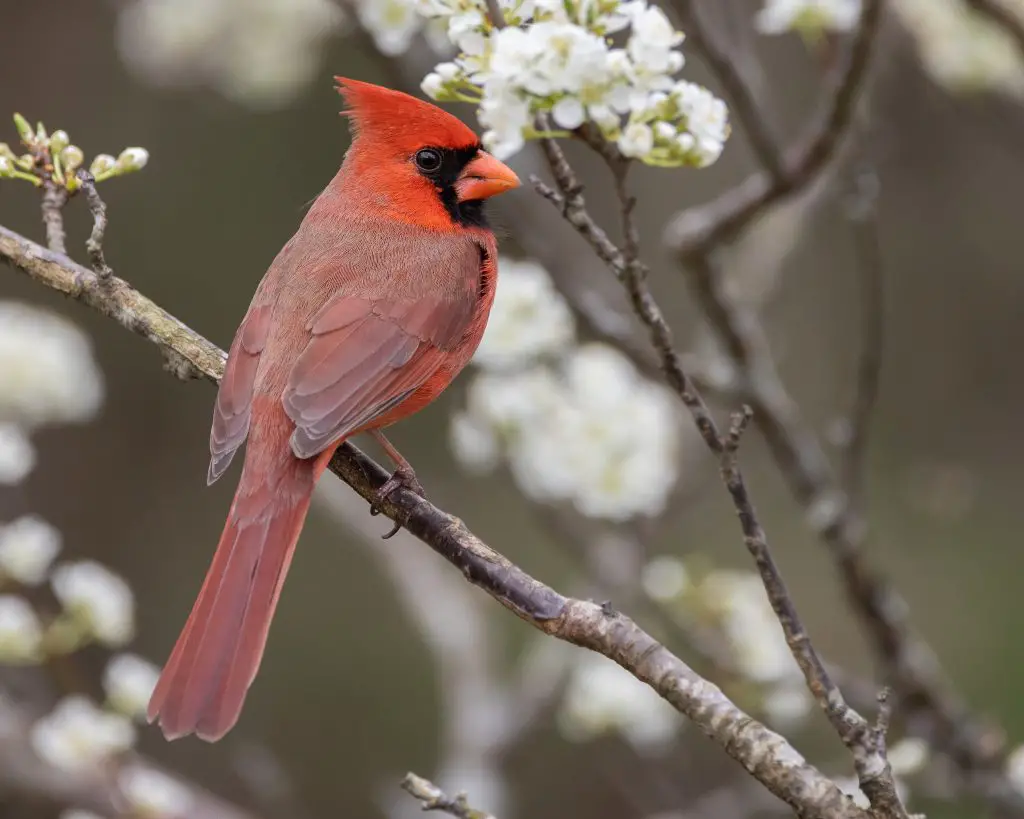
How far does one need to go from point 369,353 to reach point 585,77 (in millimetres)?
1007

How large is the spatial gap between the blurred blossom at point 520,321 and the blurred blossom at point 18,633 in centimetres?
112

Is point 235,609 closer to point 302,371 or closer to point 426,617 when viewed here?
point 302,371

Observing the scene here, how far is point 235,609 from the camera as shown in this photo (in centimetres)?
235

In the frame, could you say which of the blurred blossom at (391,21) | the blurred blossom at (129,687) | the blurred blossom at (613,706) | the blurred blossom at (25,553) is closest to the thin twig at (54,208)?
the blurred blossom at (391,21)

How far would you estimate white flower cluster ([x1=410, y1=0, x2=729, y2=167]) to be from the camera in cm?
188

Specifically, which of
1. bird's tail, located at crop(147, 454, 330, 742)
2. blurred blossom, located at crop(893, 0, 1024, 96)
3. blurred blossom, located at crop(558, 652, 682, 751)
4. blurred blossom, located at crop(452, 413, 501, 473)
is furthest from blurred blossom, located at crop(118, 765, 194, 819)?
blurred blossom, located at crop(893, 0, 1024, 96)

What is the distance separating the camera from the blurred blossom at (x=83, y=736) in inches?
121

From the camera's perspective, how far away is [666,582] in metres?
3.30

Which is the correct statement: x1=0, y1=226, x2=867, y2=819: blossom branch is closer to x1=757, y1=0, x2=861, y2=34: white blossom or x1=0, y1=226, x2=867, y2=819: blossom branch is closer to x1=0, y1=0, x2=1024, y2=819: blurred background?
x1=757, y1=0, x2=861, y2=34: white blossom

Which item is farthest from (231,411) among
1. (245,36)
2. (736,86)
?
(245,36)

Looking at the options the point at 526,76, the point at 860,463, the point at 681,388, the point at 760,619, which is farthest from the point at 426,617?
the point at 526,76

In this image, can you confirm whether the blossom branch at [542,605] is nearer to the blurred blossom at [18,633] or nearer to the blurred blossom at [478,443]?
the blurred blossom at [18,633]

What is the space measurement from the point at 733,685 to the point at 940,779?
50cm

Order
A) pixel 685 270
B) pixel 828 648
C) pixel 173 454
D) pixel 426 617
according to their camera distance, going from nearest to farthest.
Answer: pixel 685 270 < pixel 426 617 < pixel 828 648 < pixel 173 454
